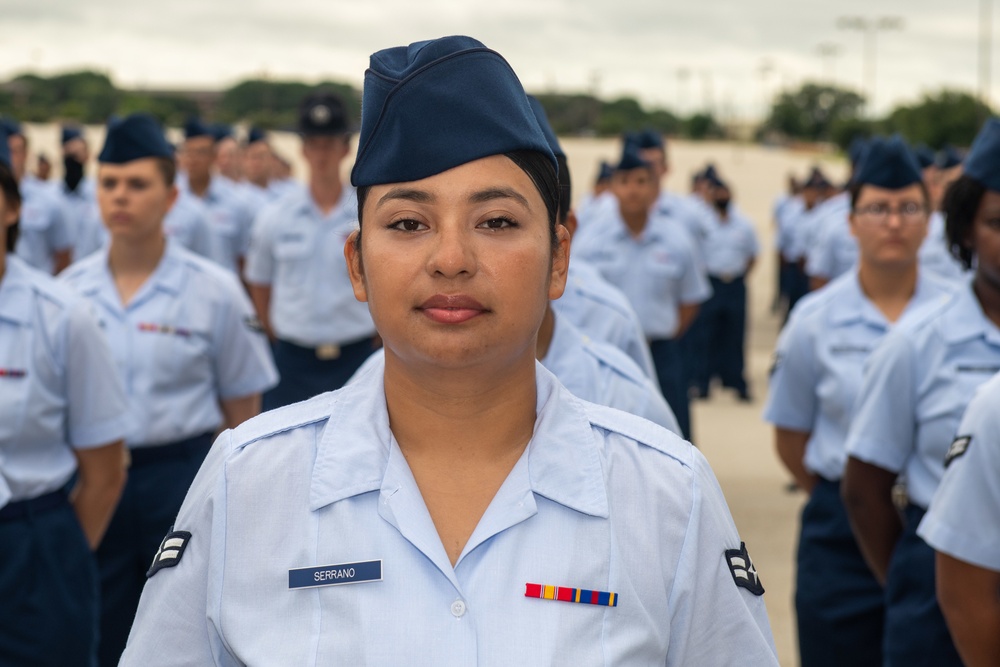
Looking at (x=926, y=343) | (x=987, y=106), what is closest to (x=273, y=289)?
(x=926, y=343)

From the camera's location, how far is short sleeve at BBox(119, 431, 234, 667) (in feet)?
5.95

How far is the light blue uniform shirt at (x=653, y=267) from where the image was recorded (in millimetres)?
8398

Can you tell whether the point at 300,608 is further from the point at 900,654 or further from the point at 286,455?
the point at 900,654

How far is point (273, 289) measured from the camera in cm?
742

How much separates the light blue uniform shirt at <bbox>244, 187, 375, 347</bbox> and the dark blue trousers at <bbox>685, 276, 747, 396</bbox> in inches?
229

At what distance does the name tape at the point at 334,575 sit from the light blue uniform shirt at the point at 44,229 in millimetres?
9657

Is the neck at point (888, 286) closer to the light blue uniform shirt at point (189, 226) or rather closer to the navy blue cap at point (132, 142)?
the navy blue cap at point (132, 142)

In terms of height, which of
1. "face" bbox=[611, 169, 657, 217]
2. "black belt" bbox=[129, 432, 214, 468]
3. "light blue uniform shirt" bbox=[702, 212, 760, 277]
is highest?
"face" bbox=[611, 169, 657, 217]

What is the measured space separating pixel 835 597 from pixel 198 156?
7894 mm

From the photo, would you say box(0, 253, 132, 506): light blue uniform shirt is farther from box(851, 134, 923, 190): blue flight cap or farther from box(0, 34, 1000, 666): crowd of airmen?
box(851, 134, 923, 190): blue flight cap

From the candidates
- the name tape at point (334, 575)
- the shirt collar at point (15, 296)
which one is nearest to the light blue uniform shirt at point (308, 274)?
the shirt collar at point (15, 296)

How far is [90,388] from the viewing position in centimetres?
385

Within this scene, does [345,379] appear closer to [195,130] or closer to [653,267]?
[653,267]

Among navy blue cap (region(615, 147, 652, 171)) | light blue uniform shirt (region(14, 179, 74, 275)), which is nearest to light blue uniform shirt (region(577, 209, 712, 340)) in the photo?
navy blue cap (region(615, 147, 652, 171))
